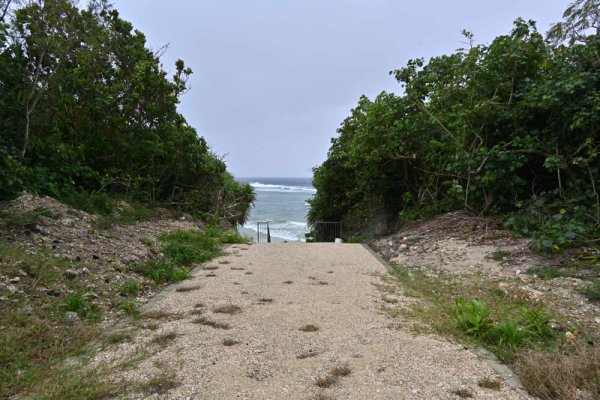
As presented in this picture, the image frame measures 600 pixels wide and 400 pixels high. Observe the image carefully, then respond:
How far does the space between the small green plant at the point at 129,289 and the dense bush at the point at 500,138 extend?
4708 mm

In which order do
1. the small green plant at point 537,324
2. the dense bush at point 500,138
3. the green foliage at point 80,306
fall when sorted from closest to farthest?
the small green plant at point 537,324, the green foliage at point 80,306, the dense bush at point 500,138

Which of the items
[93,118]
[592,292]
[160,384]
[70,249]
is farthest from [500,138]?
[93,118]

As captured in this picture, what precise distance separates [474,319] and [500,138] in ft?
16.3

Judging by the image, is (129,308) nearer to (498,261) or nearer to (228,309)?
(228,309)

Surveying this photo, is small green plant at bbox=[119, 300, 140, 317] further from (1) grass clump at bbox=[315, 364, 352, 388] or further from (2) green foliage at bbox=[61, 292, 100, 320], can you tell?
(1) grass clump at bbox=[315, 364, 352, 388]

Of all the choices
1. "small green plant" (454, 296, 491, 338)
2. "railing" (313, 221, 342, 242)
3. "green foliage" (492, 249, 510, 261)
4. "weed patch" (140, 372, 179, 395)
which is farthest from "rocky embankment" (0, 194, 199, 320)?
"railing" (313, 221, 342, 242)

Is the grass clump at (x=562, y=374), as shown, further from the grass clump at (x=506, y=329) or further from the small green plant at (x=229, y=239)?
the small green plant at (x=229, y=239)

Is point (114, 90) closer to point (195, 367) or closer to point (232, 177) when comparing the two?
point (232, 177)

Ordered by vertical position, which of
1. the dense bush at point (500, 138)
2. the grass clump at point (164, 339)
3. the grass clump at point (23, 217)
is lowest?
the grass clump at point (164, 339)

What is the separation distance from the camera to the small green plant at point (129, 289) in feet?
12.2

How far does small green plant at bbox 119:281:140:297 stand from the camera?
373 cm

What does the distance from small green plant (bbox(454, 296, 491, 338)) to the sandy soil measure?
0.25 m

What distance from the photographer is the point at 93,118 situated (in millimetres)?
7441

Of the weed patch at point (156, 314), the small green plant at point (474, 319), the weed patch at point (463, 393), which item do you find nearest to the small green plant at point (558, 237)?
the small green plant at point (474, 319)
